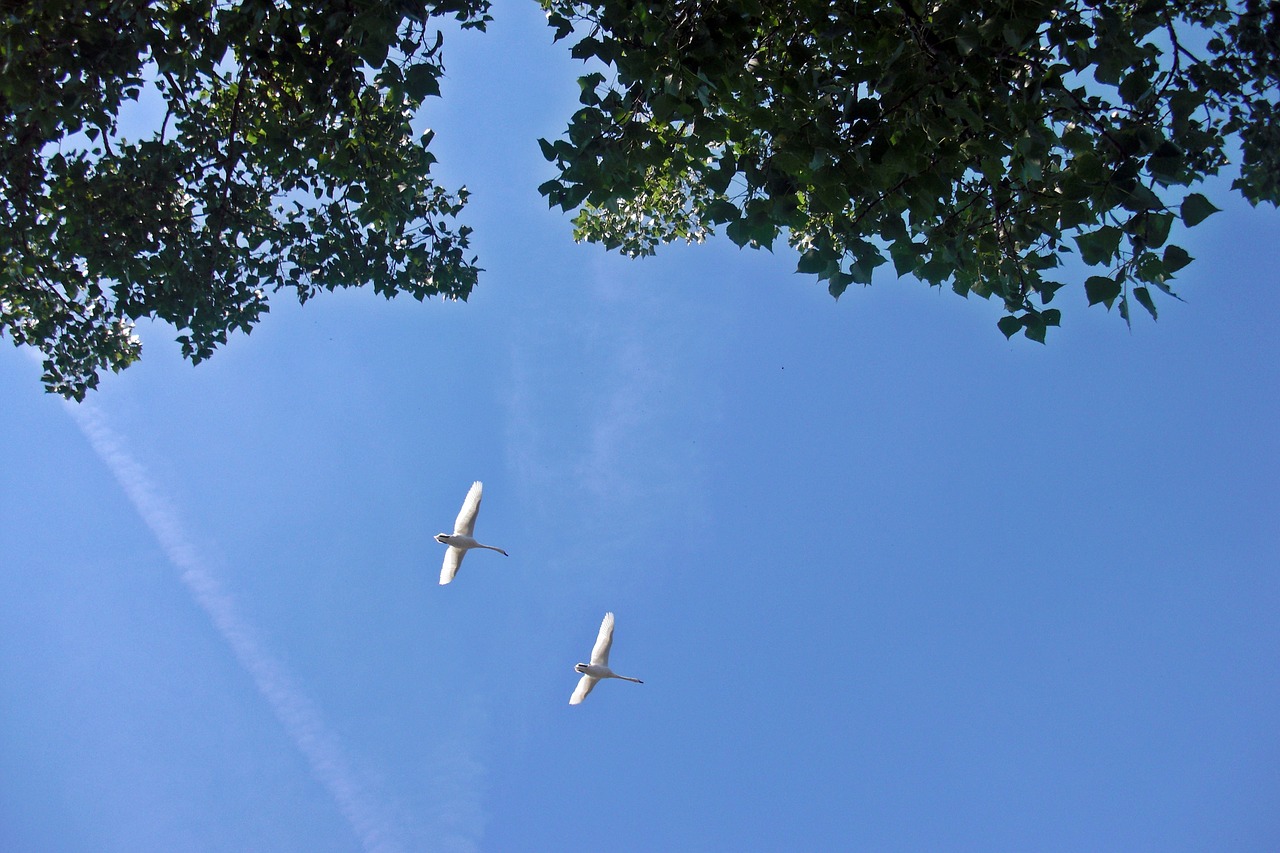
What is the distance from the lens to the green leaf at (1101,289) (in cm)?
571

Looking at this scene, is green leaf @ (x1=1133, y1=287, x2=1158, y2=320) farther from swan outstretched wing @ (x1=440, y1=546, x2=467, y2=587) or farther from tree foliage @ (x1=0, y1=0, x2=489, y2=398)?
swan outstretched wing @ (x1=440, y1=546, x2=467, y2=587)

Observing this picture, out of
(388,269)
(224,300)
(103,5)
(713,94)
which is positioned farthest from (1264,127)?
(224,300)

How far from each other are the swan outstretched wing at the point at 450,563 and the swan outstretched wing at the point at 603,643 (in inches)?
124

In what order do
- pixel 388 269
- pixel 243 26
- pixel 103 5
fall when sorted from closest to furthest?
pixel 103 5 → pixel 243 26 → pixel 388 269

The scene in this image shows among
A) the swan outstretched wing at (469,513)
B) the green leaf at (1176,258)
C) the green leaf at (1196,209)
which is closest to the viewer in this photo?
the green leaf at (1196,209)

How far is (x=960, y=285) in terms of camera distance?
7031 millimetres

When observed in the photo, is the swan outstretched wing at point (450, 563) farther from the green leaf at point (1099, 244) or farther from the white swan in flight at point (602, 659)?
the green leaf at point (1099, 244)

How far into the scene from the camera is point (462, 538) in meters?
14.9

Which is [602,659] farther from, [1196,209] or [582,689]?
[1196,209]

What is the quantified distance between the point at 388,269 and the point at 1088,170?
8.53m

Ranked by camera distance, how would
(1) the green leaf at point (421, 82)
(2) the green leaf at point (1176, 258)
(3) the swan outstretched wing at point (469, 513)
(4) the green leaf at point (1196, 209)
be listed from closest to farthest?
(4) the green leaf at point (1196, 209) < (2) the green leaf at point (1176, 258) < (1) the green leaf at point (421, 82) < (3) the swan outstretched wing at point (469, 513)

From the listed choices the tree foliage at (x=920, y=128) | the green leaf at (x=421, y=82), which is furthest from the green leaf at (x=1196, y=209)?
the green leaf at (x=421, y=82)

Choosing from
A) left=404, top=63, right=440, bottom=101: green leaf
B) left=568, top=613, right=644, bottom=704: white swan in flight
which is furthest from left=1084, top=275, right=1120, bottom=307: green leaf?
left=568, top=613, right=644, bottom=704: white swan in flight

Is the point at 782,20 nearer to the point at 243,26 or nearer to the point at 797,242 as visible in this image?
the point at 797,242
